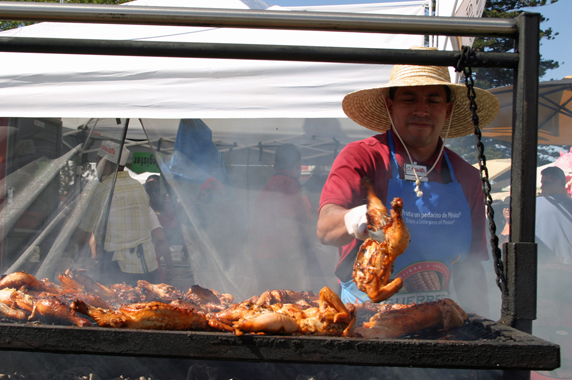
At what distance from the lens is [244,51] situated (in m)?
1.24

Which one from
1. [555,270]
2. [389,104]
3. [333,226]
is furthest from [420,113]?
[555,270]

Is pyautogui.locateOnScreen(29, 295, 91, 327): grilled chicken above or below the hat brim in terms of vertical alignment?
below

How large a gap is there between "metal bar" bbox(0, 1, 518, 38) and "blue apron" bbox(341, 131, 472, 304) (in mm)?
→ 938

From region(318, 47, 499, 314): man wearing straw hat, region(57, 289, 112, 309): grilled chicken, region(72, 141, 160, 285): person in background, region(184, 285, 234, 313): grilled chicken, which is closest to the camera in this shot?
region(57, 289, 112, 309): grilled chicken

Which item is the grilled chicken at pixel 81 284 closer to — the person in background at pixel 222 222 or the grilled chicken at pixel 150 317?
the grilled chicken at pixel 150 317

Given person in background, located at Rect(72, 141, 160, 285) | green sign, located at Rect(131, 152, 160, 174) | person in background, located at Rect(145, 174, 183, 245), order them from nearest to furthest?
person in background, located at Rect(72, 141, 160, 285), person in background, located at Rect(145, 174, 183, 245), green sign, located at Rect(131, 152, 160, 174)

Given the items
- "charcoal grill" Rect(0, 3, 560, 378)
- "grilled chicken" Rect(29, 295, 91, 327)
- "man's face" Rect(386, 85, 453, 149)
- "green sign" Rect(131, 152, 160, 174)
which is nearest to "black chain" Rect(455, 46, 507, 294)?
"charcoal grill" Rect(0, 3, 560, 378)

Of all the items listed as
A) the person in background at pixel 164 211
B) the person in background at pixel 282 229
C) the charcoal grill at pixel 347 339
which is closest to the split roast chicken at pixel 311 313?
the charcoal grill at pixel 347 339

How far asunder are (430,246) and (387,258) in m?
0.65

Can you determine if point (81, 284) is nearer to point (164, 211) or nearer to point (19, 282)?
point (19, 282)

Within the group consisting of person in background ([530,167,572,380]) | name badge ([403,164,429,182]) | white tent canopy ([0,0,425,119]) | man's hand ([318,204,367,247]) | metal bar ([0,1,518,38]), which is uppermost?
white tent canopy ([0,0,425,119])

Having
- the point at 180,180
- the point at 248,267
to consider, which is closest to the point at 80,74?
the point at 180,180

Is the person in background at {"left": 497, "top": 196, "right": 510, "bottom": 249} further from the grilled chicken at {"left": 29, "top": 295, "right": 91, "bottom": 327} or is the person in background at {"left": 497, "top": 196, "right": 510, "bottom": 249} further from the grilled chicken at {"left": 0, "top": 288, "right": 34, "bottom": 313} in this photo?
the grilled chicken at {"left": 0, "top": 288, "right": 34, "bottom": 313}

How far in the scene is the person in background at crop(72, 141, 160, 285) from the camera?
14.0ft
